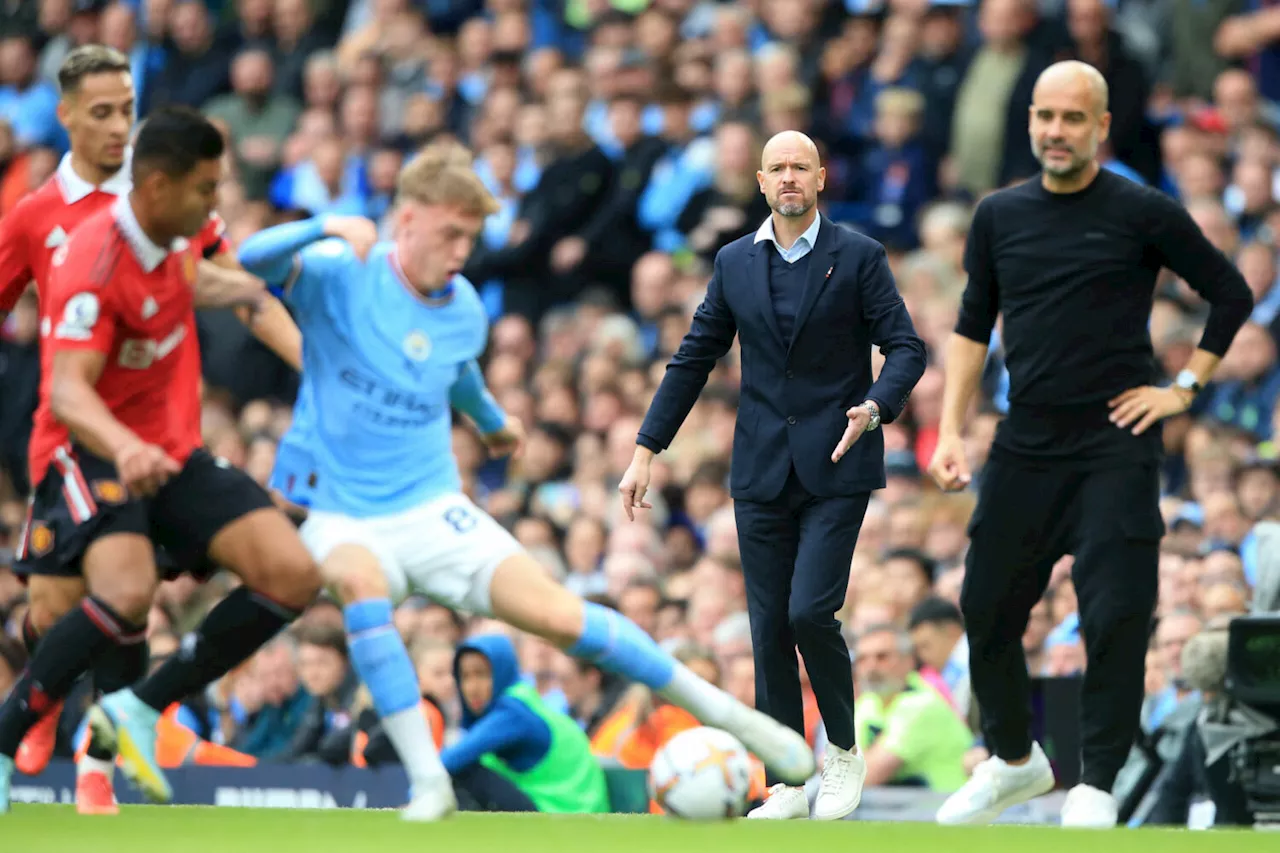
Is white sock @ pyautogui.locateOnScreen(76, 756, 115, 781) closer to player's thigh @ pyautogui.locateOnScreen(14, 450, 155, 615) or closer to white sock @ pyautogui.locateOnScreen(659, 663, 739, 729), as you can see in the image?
player's thigh @ pyautogui.locateOnScreen(14, 450, 155, 615)

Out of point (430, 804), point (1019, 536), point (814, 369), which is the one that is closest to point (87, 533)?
point (430, 804)

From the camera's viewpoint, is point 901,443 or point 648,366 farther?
point 648,366

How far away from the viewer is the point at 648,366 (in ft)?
47.3

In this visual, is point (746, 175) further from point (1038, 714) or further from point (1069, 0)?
point (1038, 714)

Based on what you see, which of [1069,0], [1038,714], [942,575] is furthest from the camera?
[1069,0]

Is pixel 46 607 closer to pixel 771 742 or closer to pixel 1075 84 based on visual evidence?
pixel 771 742

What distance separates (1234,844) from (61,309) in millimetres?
4024

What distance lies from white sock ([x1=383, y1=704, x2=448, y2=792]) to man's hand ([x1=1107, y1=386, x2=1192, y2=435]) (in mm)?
2619

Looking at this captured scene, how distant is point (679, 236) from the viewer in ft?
49.0

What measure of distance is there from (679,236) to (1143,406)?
24.8 feet

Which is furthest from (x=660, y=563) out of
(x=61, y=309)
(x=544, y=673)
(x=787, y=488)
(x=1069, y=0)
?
(x=61, y=309)

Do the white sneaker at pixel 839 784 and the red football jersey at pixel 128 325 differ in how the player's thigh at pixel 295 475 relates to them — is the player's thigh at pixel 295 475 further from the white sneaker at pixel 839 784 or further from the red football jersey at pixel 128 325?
the white sneaker at pixel 839 784

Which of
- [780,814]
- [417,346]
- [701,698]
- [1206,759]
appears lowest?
[1206,759]

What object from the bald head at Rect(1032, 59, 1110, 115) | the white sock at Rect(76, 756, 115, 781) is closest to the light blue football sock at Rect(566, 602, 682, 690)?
the white sock at Rect(76, 756, 115, 781)
